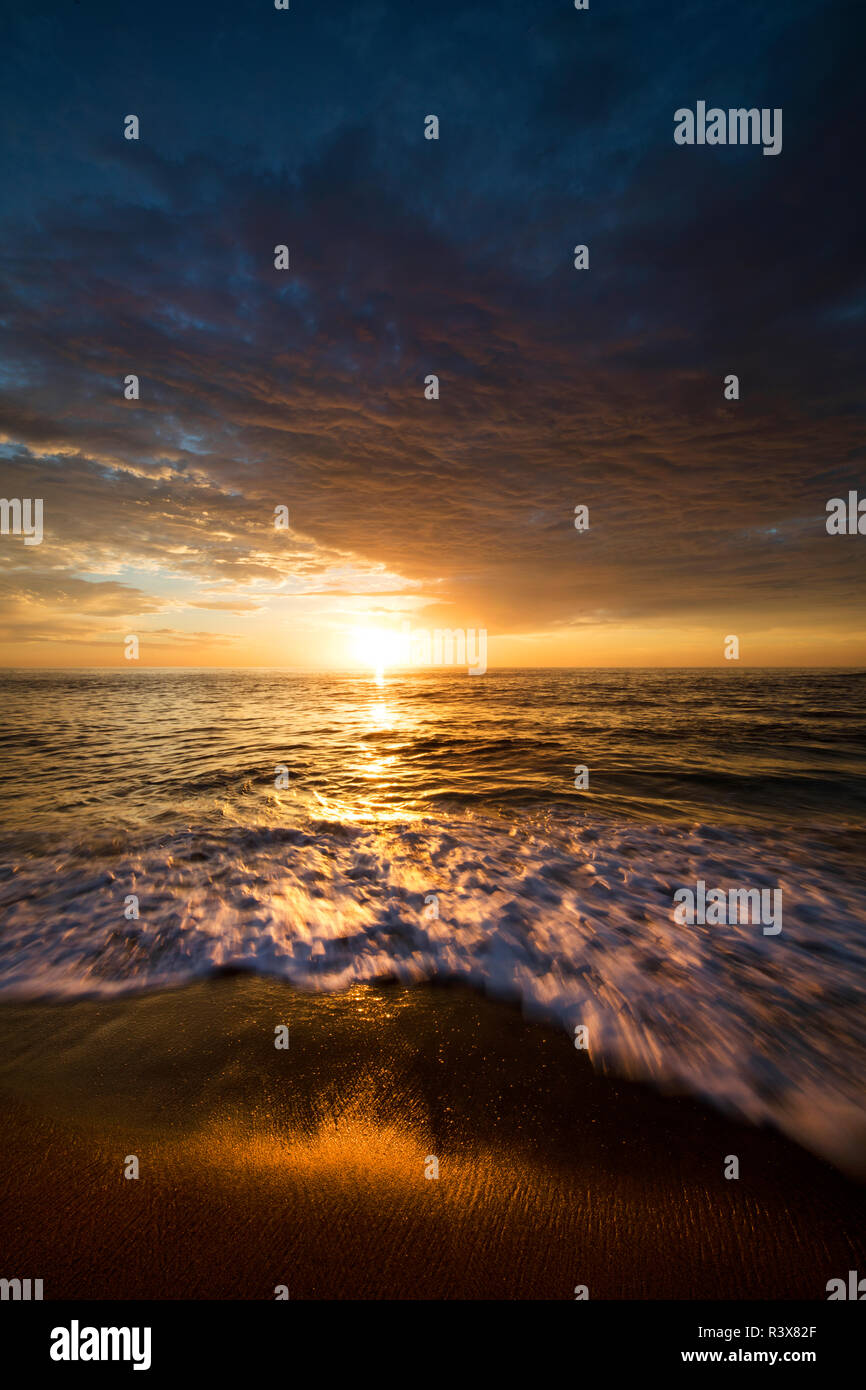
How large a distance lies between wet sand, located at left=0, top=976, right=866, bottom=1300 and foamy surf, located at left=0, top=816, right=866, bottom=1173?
20.1 inches

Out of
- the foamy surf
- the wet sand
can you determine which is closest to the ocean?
the foamy surf

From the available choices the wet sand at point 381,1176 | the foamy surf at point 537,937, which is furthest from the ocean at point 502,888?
the wet sand at point 381,1176

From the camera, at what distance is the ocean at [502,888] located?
3744 mm

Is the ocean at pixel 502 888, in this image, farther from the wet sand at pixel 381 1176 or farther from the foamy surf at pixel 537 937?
the wet sand at pixel 381 1176

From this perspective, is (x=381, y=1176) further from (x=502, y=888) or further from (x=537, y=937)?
(x=502, y=888)

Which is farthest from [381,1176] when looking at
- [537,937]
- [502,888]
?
[502,888]

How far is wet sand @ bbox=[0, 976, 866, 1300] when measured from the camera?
82.6 inches

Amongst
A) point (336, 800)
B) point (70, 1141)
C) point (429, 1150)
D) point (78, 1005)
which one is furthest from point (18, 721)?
point (429, 1150)

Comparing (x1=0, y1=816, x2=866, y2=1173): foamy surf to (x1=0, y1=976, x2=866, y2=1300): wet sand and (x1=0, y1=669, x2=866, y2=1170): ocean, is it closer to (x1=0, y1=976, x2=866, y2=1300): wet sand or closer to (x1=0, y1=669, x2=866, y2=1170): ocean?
(x1=0, y1=669, x2=866, y2=1170): ocean

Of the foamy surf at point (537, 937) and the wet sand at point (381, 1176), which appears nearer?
the wet sand at point (381, 1176)

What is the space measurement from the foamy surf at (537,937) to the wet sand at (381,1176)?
0.51 meters

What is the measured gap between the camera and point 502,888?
6.07 metres

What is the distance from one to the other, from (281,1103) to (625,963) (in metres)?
3.22
